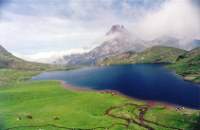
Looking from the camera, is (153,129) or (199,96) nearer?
(153,129)

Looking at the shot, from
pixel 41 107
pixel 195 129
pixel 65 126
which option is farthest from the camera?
pixel 41 107

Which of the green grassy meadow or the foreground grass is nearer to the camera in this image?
the green grassy meadow

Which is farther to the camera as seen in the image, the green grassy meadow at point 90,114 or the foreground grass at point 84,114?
the foreground grass at point 84,114

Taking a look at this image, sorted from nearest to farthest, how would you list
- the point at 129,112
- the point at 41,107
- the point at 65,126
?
1. the point at 65,126
2. the point at 129,112
3. the point at 41,107

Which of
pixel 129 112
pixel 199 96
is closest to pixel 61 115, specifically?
pixel 129 112

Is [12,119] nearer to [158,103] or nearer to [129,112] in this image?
[129,112]
